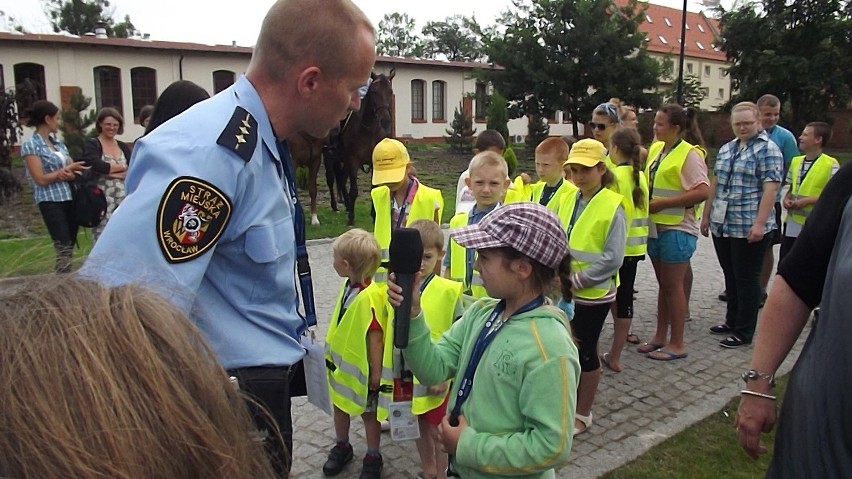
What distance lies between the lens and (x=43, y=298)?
0.91 m

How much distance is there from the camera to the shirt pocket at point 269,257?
5.61 ft

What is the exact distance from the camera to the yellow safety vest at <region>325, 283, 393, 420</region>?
3.62 metres

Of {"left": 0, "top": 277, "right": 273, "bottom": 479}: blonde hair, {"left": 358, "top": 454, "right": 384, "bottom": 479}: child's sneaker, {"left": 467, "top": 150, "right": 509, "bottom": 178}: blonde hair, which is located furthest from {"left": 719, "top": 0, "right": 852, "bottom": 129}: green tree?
{"left": 0, "top": 277, "right": 273, "bottom": 479}: blonde hair

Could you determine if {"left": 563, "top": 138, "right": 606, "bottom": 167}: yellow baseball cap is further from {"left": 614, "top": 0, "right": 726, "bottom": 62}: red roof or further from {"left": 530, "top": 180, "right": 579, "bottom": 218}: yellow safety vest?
{"left": 614, "top": 0, "right": 726, "bottom": 62}: red roof

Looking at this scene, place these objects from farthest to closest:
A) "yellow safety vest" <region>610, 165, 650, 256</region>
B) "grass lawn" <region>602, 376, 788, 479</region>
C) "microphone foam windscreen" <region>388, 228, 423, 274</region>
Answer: "yellow safety vest" <region>610, 165, 650, 256</region>
"grass lawn" <region>602, 376, 788, 479</region>
"microphone foam windscreen" <region>388, 228, 423, 274</region>

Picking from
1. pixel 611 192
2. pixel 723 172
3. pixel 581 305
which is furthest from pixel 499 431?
pixel 723 172

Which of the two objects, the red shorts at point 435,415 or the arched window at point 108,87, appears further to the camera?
the arched window at point 108,87

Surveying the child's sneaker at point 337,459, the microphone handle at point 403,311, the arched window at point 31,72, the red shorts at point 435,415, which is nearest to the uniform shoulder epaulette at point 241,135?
the microphone handle at point 403,311

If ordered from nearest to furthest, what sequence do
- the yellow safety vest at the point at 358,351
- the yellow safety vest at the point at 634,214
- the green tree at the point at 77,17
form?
1. the yellow safety vest at the point at 358,351
2. the yellow safety vest at the point at 634,214
3. the green tree at the point at 77,17

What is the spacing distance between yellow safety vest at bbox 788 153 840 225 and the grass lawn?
3.24 meters

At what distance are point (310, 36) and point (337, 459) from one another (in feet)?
9.44

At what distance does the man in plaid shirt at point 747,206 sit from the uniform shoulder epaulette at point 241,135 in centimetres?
532

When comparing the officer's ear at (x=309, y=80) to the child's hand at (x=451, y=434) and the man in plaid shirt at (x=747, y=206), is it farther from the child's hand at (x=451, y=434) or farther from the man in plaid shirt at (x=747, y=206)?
the man in plaid shirt at (x=747, y=206)

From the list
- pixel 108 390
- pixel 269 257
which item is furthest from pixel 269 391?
pixel 108 390
